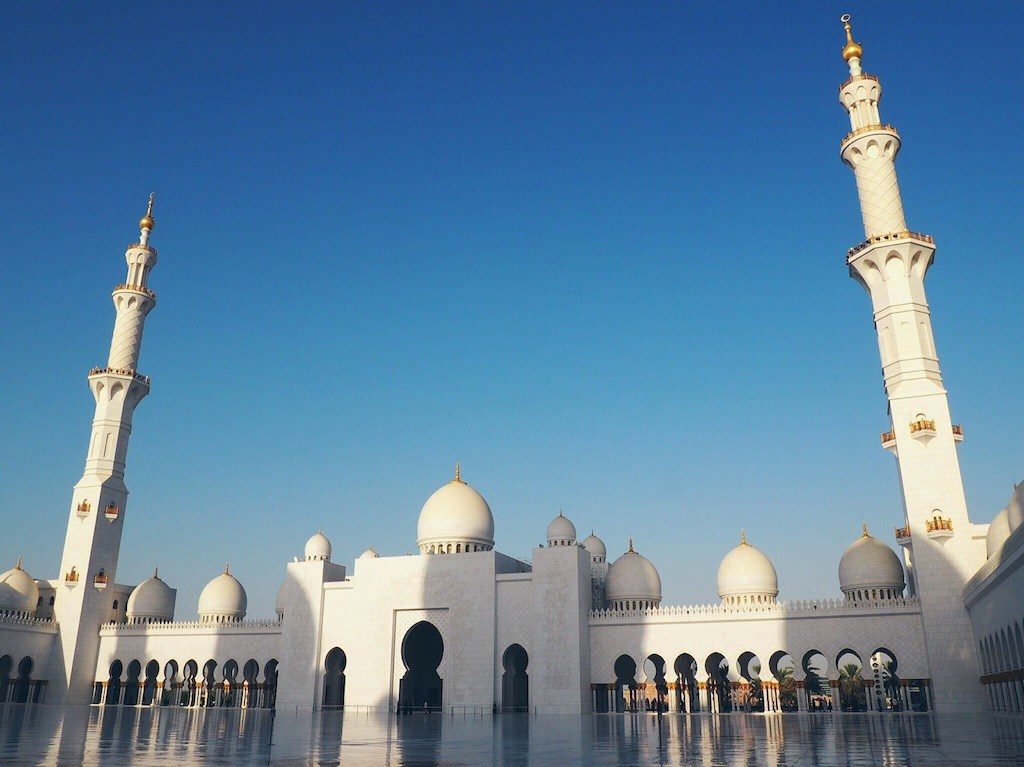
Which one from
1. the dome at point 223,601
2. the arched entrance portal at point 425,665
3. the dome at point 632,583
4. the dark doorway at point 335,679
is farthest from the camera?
the dome at point 223,601

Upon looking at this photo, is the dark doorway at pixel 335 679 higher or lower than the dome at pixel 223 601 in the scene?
lower

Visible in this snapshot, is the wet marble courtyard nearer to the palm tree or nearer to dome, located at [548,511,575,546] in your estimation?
dome, located at [548,511,575,546]

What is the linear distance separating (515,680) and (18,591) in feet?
74.8

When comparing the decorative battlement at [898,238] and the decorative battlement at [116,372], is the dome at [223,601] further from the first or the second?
the decorative battlement at [898,238]

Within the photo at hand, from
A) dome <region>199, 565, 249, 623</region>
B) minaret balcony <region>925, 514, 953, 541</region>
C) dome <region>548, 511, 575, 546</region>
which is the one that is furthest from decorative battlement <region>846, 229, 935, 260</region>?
dome <region>199, 565, 249, 623</region>

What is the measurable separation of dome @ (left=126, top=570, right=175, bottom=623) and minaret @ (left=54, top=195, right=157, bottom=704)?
1.51 m

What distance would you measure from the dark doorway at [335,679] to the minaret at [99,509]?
1165 centimetres

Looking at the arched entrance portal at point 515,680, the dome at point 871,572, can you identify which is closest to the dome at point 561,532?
the arched entrance portal at point 515,680

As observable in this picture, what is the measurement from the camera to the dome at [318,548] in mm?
38812

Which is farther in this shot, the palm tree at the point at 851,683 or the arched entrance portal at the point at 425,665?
the palm tree at the point at 851,683

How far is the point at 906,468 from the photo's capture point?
25.7 metres

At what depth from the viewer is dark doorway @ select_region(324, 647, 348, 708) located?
32906 millimetres

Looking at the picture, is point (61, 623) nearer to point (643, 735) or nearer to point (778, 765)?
point (643, 735)

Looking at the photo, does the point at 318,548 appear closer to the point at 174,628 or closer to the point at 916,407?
the point at 174,628
